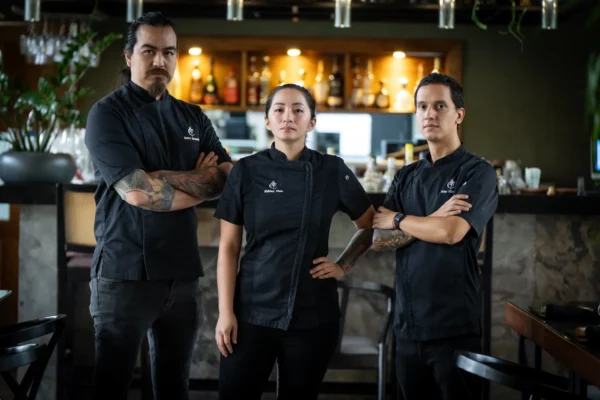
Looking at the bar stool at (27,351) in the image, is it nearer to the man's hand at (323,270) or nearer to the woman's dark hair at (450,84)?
the man's hand at (323,270)

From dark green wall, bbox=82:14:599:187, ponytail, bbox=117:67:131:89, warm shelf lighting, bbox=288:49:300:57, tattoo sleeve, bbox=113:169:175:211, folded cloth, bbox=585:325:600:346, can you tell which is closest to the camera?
folded cloth, bbox=585:325:600:346

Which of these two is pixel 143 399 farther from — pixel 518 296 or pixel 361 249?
pixel 518 296

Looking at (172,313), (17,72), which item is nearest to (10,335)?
(172,313)

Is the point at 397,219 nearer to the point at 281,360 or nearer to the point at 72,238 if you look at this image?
the point at 281,360

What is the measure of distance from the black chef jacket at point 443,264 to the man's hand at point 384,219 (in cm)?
6

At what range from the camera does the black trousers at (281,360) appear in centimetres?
205

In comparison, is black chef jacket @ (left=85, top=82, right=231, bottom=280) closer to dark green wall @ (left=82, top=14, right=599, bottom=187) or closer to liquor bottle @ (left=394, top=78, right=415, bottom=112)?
liquor bottle @ (left=394, top=78, right=415, bottom=112)

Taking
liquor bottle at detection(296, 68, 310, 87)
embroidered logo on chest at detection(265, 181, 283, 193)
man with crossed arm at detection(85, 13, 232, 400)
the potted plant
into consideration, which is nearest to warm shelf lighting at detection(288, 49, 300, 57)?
liquor bottle at detection(296, 68, 310, 87)

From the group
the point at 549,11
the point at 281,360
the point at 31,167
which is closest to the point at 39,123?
the point at 31,167

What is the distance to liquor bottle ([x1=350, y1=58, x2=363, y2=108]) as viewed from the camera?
649 centimetres

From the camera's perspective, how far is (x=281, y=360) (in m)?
2.09

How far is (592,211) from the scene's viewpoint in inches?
138

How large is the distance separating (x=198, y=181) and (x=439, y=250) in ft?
2.36

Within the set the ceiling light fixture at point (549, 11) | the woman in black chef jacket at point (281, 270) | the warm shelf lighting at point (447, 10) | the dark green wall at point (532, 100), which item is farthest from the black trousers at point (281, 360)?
the dark green wall at point (532, 100)
